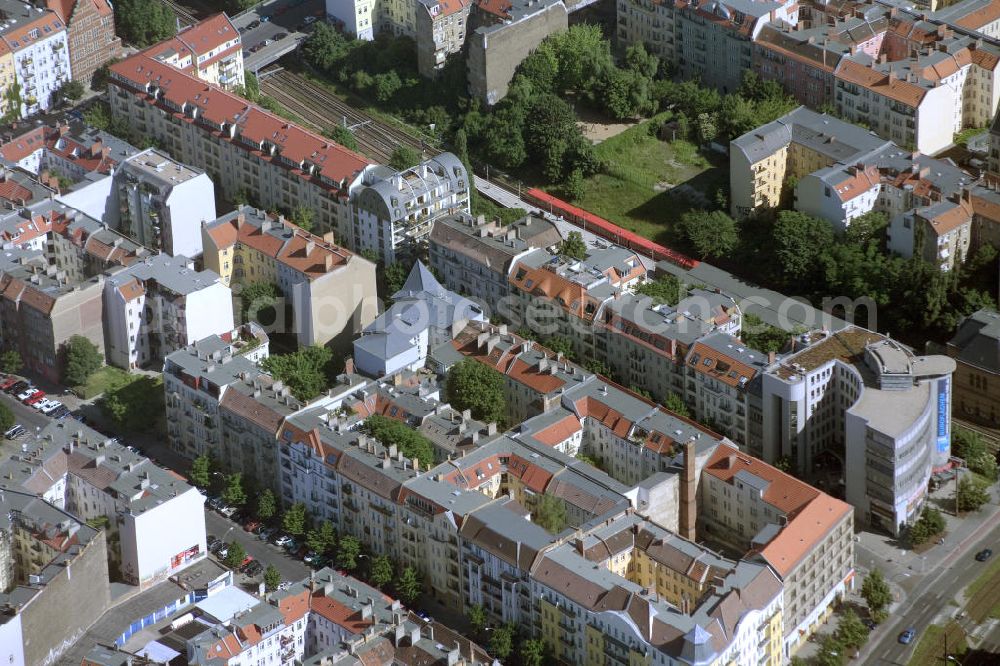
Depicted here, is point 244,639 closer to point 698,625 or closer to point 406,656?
point 406,656

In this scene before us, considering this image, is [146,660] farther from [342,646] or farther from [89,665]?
[342,646]

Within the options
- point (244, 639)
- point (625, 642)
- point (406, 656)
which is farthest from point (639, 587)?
point (244, 639)

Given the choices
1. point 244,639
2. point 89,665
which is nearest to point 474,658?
point 244,639

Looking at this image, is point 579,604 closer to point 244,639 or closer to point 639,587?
point 639,587

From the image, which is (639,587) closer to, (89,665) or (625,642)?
(625,642)

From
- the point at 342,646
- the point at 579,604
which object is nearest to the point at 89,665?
the point at 342,646

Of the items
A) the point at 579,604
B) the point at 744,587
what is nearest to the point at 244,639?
the point at 579,604
